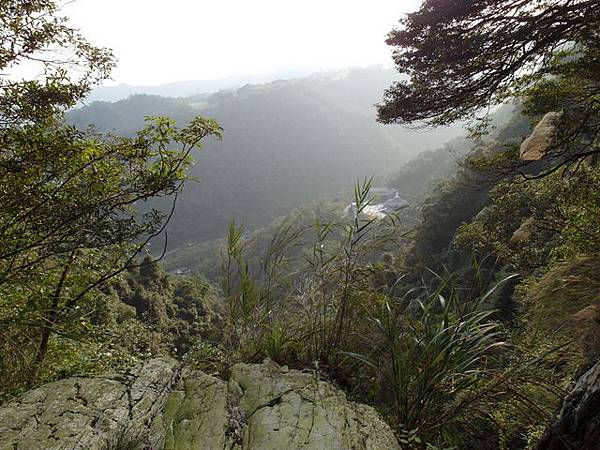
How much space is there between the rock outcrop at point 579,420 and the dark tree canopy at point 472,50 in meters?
3.56

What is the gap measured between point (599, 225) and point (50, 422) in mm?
5161

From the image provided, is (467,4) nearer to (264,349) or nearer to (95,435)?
(264,349)

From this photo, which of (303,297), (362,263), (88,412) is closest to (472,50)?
(362,263)

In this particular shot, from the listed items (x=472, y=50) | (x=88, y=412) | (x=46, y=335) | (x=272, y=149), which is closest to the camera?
(x=88, y=412)

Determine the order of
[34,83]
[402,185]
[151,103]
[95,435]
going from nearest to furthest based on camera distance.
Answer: [95,435] < [34,83] < [402,185] < [151,103]

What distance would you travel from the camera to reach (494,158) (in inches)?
203

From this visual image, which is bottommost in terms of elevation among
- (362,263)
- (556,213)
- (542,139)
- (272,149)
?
(272,149)

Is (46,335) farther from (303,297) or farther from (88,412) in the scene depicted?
(303,297)

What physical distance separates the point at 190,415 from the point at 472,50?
4.33m

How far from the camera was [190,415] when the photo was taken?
6.03ft

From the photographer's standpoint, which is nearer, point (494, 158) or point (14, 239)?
point (14, 239)

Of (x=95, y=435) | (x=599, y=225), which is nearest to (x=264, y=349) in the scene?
(x=95, y=435)

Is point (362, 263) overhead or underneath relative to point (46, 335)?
overhead

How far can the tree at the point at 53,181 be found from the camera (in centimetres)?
286
